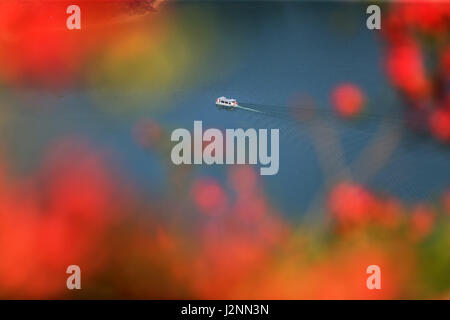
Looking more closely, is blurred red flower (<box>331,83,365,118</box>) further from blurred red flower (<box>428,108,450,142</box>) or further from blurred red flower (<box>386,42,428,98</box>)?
blurred red flower (<box>428,108,450,142</box>)

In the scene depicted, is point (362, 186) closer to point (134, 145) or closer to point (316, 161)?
point (316, 161)

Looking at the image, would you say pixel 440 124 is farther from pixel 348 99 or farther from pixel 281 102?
pixel 281 102

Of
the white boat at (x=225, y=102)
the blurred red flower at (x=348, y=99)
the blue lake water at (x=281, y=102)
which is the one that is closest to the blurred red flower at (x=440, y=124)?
the blue lake water at (x=281, y=102)

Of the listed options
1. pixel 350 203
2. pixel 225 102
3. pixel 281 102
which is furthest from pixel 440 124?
pixel 225 102

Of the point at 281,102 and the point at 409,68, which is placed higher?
the point at 409,68

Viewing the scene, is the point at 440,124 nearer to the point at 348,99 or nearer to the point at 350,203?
the point at 348,99

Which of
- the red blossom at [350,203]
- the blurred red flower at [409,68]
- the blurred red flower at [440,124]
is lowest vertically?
the red blossom at [350,203]

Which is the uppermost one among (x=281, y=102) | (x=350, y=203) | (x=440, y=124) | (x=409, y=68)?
(x=409, y=68)

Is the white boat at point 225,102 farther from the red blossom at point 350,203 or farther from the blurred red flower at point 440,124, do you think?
the blurred red flower at point 440,124

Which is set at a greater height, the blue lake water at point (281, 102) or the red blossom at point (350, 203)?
the blue lake water at point (281, 102)
